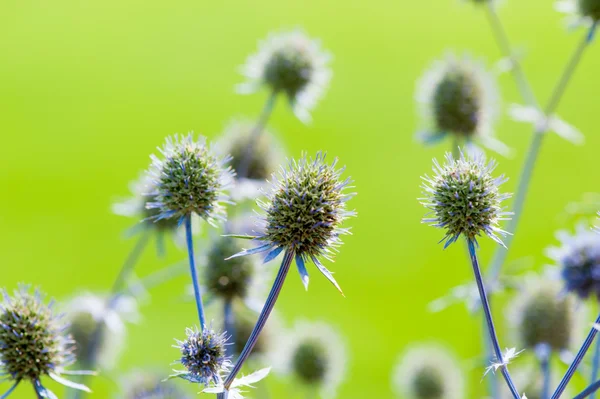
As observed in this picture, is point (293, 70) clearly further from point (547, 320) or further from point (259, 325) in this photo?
point (259, 325)

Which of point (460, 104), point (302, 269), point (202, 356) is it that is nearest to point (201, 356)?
point (202, 356)

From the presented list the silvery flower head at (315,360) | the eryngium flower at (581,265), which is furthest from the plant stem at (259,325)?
the silvery flower head at (315,360)

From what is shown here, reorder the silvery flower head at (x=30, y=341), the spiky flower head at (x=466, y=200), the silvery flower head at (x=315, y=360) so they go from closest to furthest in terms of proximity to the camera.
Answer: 1. the spiky flower head at (x=466, y=200)
2. the silvery flower head at (x=30, y=341)
3. the silvery flower head at (x=315, y=360)

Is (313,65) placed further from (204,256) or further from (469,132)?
(204,256)

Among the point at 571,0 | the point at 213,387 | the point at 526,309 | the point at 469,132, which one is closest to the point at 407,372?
the point at 526,309

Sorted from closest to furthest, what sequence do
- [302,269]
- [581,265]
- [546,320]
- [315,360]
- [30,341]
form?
1. [302,269]
2. [30,341]
3. [581,265]
4. [546,320]
5. [315,360]

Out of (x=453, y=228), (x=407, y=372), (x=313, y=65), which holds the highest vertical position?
(x=313, y=65)

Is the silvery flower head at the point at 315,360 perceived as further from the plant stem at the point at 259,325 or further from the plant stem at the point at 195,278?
the plant stem at the point at 259,325
